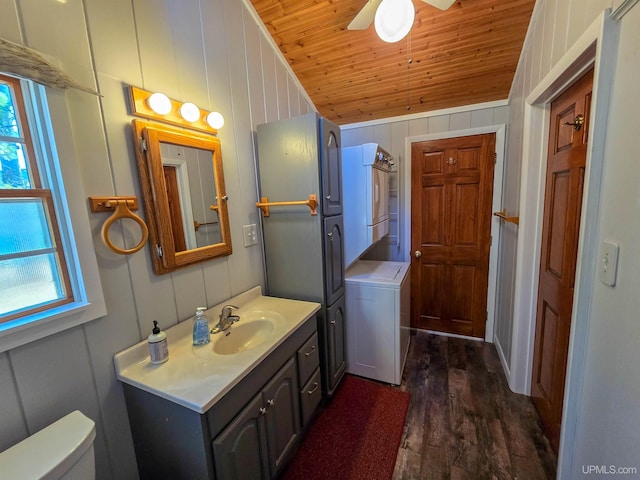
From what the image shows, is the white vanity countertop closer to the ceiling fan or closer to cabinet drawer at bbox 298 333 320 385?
cabinet drawer at bbox 298 333 320 385

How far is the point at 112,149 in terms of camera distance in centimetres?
103

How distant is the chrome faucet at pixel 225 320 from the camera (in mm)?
1339

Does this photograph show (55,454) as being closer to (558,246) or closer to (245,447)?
(245,447)

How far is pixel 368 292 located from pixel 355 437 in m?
0.91

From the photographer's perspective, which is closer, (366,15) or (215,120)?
(366,15)

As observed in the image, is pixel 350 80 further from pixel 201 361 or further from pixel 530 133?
pixel 201 361

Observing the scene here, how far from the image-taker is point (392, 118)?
2.67 m

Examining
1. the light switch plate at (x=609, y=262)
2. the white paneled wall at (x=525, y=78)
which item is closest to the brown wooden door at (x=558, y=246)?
the white paneled wall at (x=525, y=78)

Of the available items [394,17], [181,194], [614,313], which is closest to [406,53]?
[394,17]

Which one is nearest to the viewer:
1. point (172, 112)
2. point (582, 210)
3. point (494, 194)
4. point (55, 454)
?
point (55, 454)

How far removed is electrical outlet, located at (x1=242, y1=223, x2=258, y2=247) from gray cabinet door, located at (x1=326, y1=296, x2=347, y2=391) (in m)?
0.67

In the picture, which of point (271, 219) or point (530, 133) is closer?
point (530, 133)

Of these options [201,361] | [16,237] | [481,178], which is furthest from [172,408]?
[481,178]

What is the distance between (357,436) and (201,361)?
1136 millimetres
